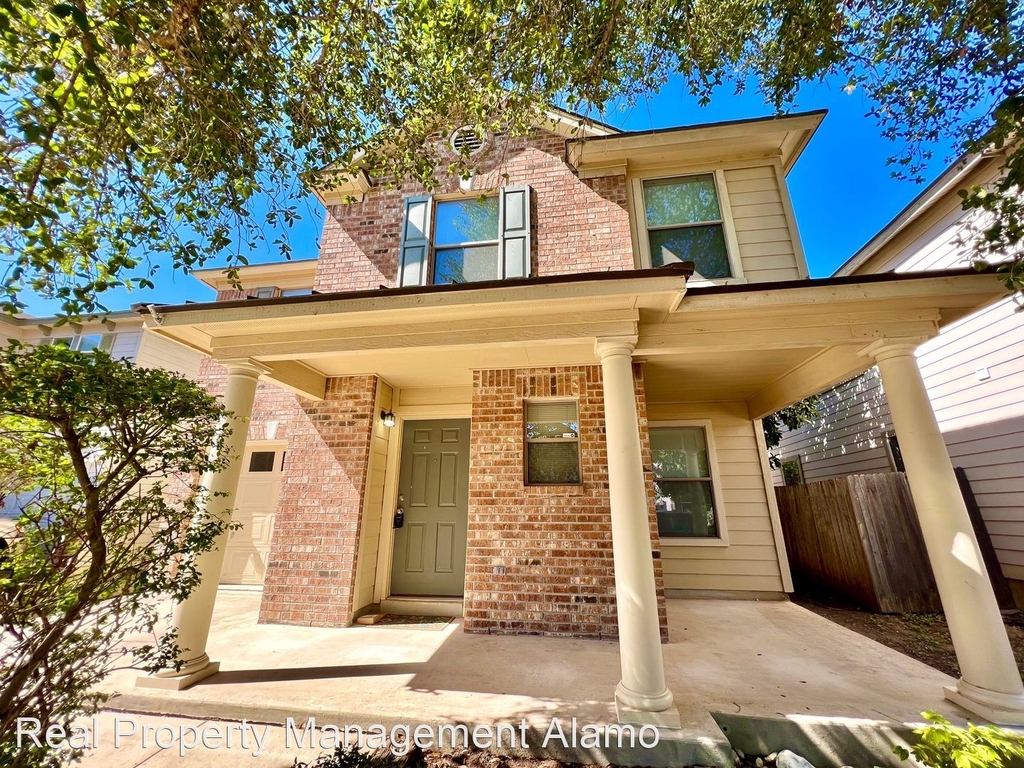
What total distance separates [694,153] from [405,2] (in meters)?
3.72

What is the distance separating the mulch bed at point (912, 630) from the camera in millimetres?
3703

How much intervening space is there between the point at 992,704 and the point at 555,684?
8.79 feet

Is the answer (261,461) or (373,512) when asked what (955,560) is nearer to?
(373,512)

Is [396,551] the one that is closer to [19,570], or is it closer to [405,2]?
[19,570]

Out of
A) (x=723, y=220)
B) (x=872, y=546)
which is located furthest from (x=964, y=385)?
(x=723, y=220)

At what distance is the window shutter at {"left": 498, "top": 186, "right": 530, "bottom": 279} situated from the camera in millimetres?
5062

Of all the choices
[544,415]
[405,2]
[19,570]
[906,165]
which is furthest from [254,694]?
[906,165]

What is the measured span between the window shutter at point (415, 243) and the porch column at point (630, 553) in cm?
304

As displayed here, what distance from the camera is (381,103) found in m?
3.56

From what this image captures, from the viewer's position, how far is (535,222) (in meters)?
5.29

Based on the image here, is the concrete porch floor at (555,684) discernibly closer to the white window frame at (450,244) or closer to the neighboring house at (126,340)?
the white window frame at (450,244)

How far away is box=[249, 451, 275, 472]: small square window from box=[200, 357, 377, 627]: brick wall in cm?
160

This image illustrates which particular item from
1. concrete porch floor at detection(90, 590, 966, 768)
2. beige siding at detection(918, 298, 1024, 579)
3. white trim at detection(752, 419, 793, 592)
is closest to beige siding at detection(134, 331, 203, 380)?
concrete porch floor at detection(90, 590, 966, 768)

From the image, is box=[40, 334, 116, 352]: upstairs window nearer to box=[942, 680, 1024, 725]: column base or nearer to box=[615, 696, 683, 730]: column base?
box=[615, 696, 683, 730]: column base
